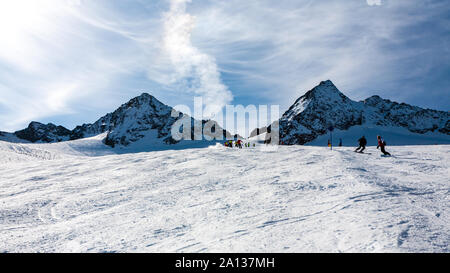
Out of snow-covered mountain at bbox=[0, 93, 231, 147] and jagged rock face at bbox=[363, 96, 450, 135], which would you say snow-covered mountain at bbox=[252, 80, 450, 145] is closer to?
jagged rock face at bbox=[363, 96, 450, 135]

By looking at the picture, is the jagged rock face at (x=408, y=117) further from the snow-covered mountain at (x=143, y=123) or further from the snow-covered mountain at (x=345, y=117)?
the snow-covered mountain at (x=143, y=123)

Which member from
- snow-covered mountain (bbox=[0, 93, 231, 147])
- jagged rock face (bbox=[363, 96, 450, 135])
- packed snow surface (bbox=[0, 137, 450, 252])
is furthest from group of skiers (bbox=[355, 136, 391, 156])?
jagged rock face (bbox=[363, 96, 450, 135])

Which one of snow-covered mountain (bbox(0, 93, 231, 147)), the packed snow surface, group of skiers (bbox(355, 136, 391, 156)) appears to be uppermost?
snow-covered mountain (bbox(0, 93, 231, 147))

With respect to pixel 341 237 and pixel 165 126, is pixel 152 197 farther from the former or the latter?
pixel 165 126

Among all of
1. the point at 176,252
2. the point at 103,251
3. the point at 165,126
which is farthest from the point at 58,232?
the point at 165,126

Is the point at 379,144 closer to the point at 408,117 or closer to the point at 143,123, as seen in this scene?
the point at 143,123

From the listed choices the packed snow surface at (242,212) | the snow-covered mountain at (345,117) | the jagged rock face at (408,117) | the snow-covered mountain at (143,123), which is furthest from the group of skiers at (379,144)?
the jagged rock face at (408,117)
